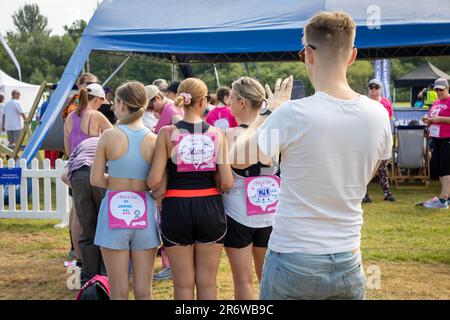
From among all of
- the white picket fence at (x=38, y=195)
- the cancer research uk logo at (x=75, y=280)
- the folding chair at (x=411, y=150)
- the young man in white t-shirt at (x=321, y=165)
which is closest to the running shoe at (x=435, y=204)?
the folding chair at (x=411, y=150)

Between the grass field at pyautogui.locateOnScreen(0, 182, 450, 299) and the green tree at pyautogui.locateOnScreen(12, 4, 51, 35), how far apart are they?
8964 cm

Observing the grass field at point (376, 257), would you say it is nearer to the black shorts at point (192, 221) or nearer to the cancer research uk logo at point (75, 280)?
the cancer research uk logo at point (75, 280)

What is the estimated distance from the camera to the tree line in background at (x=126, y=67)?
43.5 meters

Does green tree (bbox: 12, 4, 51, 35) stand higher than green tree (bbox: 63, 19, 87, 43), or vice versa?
green tree (bbox: 12, 4, 51, 35)

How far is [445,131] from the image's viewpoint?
27.6 feet

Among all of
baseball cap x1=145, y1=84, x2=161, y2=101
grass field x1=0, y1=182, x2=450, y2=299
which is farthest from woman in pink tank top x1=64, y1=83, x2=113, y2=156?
grass field x1=0, y1=182, x2=450, y2=299

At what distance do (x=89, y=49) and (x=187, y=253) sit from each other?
5.55m

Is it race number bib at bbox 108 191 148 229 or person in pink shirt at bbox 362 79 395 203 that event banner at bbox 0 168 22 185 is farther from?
person in pink shirt at bbox 362 79 395 203

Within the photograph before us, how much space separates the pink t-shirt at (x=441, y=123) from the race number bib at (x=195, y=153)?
573 centimetres

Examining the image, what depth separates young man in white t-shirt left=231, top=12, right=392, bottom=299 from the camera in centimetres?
204

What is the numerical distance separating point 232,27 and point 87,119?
383 cm

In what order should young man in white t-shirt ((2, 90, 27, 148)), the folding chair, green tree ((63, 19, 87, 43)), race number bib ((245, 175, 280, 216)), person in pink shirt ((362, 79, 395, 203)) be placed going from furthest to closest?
green tree ((63, 19, 87, 43)) → young man in white t-shirt ((2, 90, 27, 148)) → the folding chair → person in pink shirt ((362, 79, 395, 203)) → race number bib ((245, 175, 280, 216))

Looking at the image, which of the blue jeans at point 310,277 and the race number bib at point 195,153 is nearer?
the blue jeans at point 310,277

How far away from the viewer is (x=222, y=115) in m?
6.36
